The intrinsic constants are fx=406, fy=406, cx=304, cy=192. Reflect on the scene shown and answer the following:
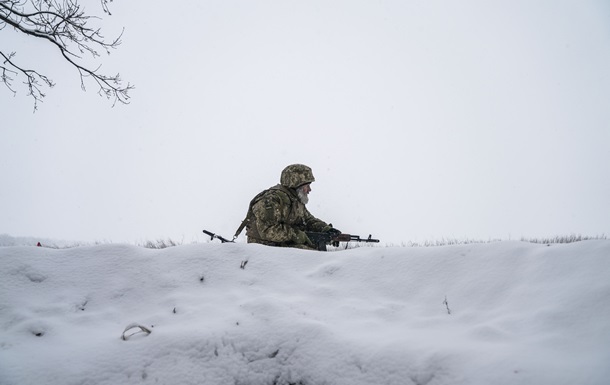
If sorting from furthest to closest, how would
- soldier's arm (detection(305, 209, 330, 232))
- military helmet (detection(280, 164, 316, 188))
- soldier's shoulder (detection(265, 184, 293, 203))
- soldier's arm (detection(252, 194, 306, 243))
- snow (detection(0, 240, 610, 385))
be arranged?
soldier's arm (detection(305, 209, 330, 232)) < military helmet (detection(280, 164, 316, 188)) < soldier's shoulder (detection(265, 184, 293, 203)) < soldier's arm (detection(252, 194, 306, 243)) < snow (detection(0, 240, 610, 385))

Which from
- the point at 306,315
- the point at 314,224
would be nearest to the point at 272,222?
the point at 314,224

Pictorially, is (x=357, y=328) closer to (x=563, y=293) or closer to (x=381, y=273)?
(x=381, y=273)

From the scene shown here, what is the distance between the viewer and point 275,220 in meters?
7.37

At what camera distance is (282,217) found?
749 centimetres

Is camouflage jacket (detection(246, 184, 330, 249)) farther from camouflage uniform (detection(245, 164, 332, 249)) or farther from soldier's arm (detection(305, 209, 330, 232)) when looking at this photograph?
soldier's arm (detection(305, 209, 330, 232))

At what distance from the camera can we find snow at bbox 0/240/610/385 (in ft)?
7.77

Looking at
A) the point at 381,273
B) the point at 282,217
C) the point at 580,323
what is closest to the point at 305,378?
the point at 381,273

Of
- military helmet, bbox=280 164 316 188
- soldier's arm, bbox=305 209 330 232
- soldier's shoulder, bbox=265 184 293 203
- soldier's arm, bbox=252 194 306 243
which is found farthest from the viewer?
soldier's arm, bbox=305 209 330 232

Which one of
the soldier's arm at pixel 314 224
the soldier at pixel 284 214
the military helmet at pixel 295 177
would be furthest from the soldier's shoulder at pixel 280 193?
the soldier's arm at pixel 314 224

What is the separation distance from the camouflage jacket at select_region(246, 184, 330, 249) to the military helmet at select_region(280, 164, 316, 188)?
14 cm

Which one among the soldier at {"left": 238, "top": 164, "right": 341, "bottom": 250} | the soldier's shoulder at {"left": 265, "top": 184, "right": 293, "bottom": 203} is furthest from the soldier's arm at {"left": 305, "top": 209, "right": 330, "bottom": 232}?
the soldier's shoulder at {"left": 265, "top": 184, "right": 293, "bottom": 203}

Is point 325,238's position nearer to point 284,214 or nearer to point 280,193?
point 284,214

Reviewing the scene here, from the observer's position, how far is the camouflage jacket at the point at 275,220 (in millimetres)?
7309

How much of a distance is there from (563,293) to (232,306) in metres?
2.37
